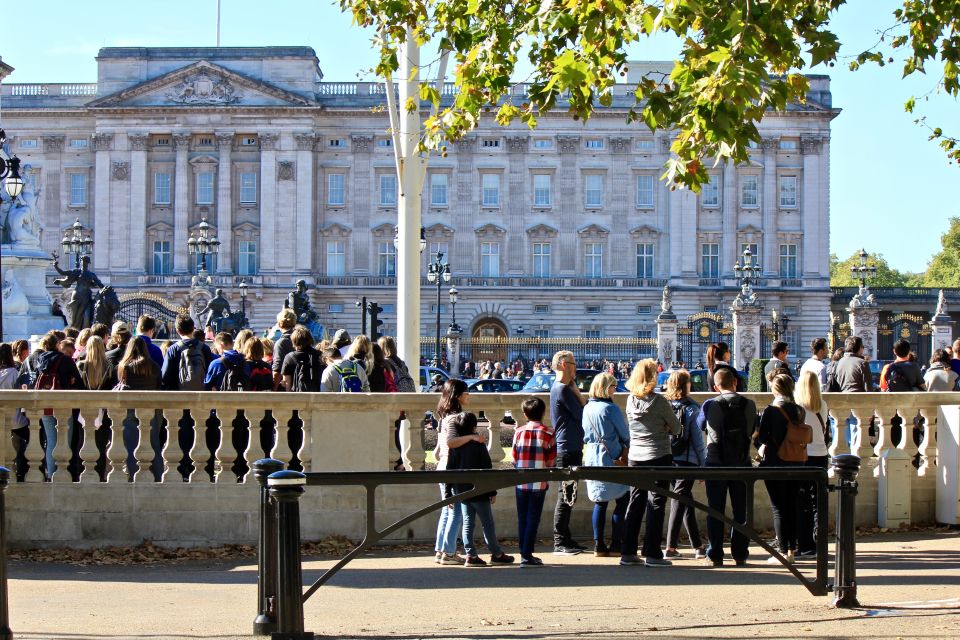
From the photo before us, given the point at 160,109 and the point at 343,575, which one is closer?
the point at 343,575

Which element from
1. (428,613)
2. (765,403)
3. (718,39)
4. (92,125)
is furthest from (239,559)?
(92,125)

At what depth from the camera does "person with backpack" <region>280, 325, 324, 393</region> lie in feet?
43.1

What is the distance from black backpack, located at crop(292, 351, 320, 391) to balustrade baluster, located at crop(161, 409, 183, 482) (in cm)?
154

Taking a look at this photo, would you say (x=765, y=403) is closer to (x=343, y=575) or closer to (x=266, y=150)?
(x=343, y=575)

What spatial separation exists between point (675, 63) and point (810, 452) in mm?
3742

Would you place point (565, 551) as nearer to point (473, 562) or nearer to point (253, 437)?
point (473, 562)

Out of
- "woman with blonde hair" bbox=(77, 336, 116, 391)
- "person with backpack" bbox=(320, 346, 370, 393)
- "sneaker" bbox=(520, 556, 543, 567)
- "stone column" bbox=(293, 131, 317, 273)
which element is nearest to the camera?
"sneaker" bbox=(520, 556, 543, 567)

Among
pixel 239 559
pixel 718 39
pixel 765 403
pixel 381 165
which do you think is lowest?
pixel 239 559

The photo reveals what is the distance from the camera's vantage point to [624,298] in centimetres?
8588

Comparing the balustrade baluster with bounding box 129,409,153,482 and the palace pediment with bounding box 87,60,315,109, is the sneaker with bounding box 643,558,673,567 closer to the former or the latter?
the balustrade baluster with bounding box 129,409,153,482

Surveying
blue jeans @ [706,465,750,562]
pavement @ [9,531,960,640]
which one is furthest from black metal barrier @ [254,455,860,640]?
blue jeans @ [706,465,750,562]

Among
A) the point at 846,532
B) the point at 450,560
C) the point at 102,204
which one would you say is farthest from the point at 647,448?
the point at 102,204

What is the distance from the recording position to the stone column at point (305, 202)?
276 ft

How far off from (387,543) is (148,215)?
7642 centimetres
